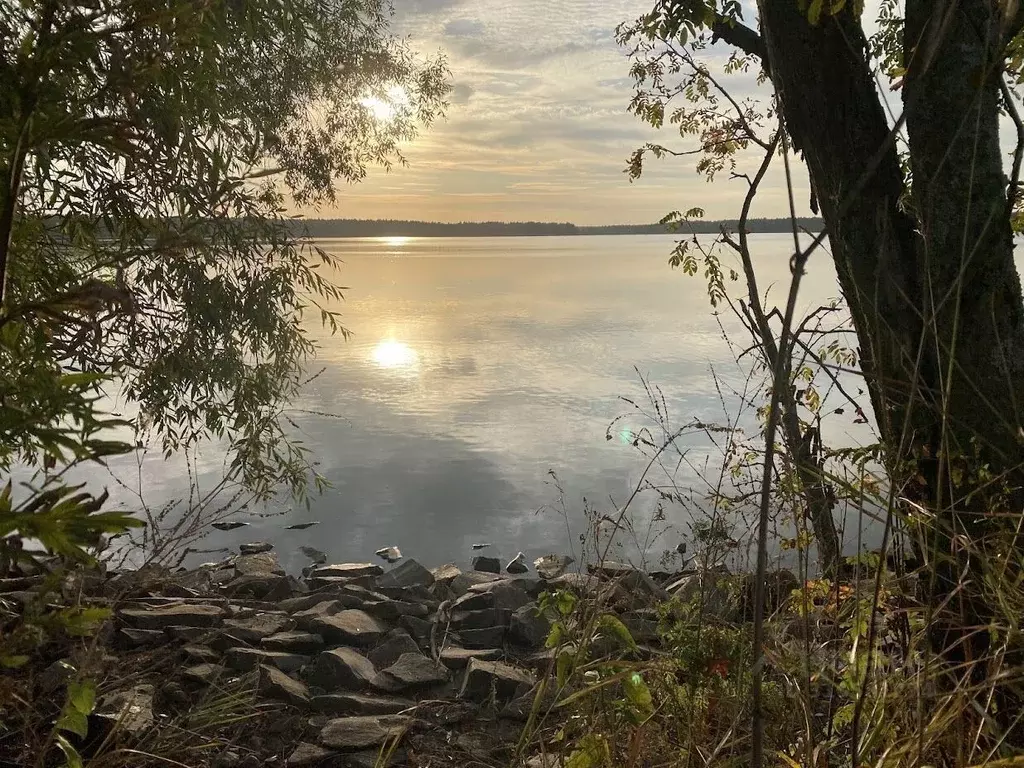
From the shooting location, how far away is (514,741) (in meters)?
3.34

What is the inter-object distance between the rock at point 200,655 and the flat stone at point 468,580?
181cm

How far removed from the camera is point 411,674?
3.87 metres

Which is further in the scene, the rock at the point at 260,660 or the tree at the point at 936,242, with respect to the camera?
the rock at the point at 260,660

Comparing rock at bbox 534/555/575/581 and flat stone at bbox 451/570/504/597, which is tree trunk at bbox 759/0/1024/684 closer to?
rock at bbox 534/555/575/581

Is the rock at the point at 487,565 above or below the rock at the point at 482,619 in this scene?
below

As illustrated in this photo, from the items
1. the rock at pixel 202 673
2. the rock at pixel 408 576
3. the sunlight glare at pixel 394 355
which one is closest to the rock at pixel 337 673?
the rock at pixel 202 673

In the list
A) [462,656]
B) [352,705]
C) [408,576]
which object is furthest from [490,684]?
[408,576]

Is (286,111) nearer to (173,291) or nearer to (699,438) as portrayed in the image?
(173,291)

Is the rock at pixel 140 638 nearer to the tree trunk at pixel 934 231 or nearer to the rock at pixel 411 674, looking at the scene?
the rock at pixel 411 674

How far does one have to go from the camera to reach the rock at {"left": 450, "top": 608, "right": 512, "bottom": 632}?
15.3 feet

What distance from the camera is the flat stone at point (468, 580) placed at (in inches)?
213

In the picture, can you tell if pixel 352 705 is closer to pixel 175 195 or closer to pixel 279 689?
pixel 279 689

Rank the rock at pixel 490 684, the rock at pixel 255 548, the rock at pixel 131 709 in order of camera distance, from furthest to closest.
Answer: the rock at pixel 255 548
the rock at pixel 490 684
the rock at pixel 131 709

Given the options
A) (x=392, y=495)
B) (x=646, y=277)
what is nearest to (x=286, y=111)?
(x=392, y=495)
